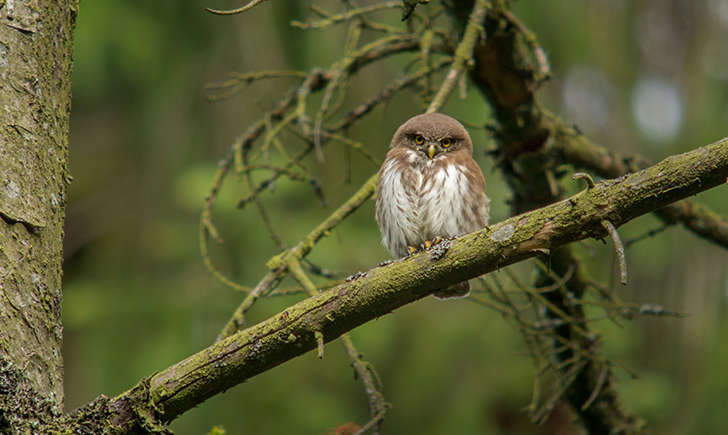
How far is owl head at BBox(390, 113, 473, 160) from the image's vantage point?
388 cm

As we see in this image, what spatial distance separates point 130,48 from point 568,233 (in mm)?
3941

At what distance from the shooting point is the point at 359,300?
223 cm

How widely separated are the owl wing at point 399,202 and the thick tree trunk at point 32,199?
5.21 ft

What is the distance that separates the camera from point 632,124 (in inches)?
236

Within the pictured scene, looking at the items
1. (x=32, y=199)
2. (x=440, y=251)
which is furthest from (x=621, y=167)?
(x=32, y=199)

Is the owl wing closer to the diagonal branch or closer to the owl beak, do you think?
the owl beak

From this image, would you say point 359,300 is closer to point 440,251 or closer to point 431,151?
point 440,251

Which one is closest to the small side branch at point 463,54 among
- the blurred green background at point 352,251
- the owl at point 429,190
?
the owl at point 429,190

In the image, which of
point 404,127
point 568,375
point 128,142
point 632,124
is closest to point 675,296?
point 632,124

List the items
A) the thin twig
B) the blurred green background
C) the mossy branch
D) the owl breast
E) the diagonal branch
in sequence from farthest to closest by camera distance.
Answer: the blurred green background < the diagonal branch < the owl breast < the mossy branch < the thin twig

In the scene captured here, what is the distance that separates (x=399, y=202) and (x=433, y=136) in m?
0.43

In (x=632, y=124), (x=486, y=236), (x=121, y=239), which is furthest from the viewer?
(x=121, y=239)

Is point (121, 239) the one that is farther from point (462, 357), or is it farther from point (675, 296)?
point (675, 296)

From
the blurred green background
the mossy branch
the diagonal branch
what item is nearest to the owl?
the diagonal branch
